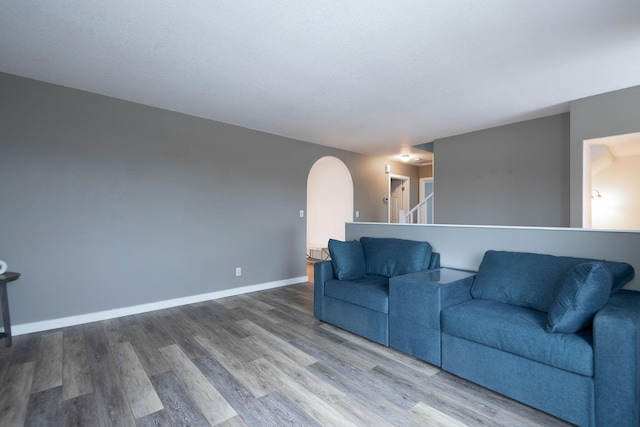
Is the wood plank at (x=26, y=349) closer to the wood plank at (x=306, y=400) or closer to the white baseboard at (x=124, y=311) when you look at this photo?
the white baseboard at (x=124, y=311)

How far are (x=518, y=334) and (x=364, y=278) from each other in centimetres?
156

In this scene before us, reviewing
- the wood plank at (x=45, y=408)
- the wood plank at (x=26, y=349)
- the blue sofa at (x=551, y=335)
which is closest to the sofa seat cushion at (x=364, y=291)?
the blue sofa at (x=551, y=335)

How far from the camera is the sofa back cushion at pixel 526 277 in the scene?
6.45 ft

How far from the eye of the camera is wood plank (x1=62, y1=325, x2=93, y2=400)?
6.43ft

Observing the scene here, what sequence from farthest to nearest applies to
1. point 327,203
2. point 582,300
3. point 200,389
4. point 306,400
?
1. point 327,203
2. point 200,389
3. point 306,400
4. point 582,300

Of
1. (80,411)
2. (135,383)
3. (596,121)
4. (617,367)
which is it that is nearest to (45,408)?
(80,411)

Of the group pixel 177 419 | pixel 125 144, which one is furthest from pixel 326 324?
pixel 125 144

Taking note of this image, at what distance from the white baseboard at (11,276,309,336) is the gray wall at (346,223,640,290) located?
2256mm

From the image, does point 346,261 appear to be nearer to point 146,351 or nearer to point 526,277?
point 526,277

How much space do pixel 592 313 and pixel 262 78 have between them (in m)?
3.03

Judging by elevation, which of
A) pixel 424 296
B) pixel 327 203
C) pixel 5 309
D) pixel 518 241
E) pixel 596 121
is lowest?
pixel 5 309

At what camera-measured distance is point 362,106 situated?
140 inches

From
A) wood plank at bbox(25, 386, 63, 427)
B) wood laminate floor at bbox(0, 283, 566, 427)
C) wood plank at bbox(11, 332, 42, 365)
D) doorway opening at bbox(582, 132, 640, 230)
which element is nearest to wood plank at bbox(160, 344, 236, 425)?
wood laminate floor at bbox(0, 283, 566, 427)

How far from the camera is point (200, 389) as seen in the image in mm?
1949
